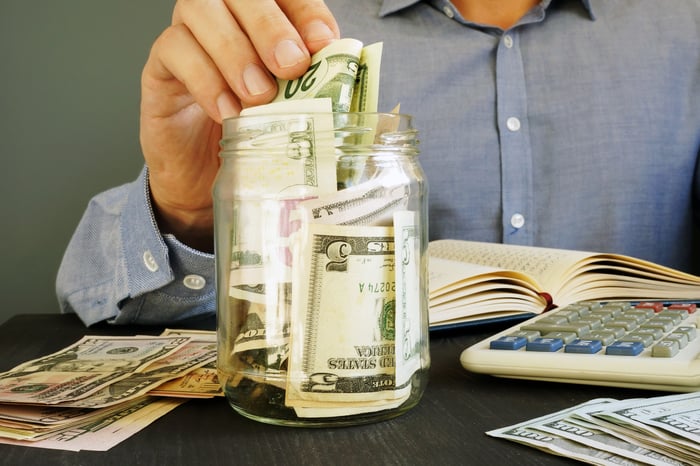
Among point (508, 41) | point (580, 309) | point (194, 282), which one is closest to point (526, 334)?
point (580, 309)

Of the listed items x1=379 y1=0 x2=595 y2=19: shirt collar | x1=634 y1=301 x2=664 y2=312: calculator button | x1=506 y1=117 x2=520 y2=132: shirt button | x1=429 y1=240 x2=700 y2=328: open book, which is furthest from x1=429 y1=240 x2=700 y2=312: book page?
x1=379 y1=0 x2=595 y2=19: shirt collar

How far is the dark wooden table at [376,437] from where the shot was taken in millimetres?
396

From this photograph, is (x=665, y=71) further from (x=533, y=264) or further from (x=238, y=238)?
(x=238, y=238)

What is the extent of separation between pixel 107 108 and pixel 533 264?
115 cm

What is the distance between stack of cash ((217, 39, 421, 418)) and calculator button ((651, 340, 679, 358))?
0.17m

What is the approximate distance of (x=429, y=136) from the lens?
1.33m

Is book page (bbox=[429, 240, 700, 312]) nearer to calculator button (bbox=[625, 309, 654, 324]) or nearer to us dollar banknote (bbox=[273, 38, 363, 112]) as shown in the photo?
calculator button (bbox=[625, 309, 654, 324])

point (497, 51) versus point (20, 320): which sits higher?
point (497, 51)

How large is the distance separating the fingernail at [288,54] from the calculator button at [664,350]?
303mm

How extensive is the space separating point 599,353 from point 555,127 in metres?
0.84

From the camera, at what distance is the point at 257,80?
527 mm

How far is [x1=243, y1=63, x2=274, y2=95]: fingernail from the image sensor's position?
52cm

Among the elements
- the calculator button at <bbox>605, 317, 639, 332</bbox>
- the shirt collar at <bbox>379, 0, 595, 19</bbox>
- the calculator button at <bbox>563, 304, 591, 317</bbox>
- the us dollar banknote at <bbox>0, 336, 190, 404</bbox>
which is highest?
the shirt collar at <bbox>379, 0, 595, 19</bbox>

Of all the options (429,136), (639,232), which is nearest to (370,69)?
(429,136)
